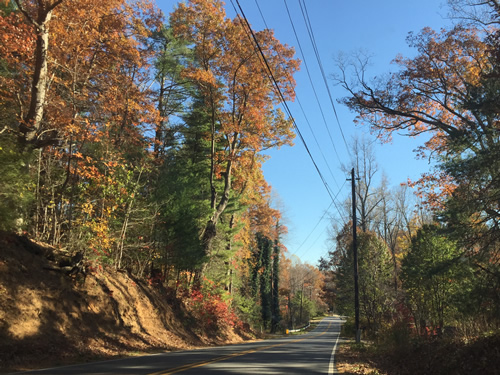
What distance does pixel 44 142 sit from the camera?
38.6ft

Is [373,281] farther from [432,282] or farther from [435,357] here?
[435,357]

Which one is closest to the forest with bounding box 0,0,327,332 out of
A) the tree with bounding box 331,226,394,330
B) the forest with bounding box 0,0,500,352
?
the forest with bounding box 0,0,500,352

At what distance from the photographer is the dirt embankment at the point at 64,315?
9.06 metres

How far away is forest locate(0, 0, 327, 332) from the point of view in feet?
40.7

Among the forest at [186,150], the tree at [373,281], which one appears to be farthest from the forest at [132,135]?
the tree at [373,281]

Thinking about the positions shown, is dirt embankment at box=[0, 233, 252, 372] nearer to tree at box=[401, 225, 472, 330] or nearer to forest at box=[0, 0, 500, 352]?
forest at box=[0, 0, 500, 352]

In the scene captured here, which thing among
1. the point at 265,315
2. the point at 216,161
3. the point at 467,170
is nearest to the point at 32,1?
the point at 216,161

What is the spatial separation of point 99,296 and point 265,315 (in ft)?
118

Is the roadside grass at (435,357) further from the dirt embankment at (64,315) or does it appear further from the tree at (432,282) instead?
the dirt embankment at (64,315)

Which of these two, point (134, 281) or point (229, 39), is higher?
point (229, 39)

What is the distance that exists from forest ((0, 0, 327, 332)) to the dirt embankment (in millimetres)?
A: 1039

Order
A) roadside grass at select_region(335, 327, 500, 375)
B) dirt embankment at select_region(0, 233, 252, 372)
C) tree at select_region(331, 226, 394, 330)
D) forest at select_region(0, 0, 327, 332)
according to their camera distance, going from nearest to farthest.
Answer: roadside grass at select_region(335, 327, 500, 375) → dirt embankment at select_region(0, 233, 252, 372) → forest at select_region(0, 0, 327, 332) → tree at select_region(331, 226, 394, 330)

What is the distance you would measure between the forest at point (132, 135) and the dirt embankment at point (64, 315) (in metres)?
1.04

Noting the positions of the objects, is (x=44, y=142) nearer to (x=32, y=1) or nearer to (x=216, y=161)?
(x=32, y=1)
